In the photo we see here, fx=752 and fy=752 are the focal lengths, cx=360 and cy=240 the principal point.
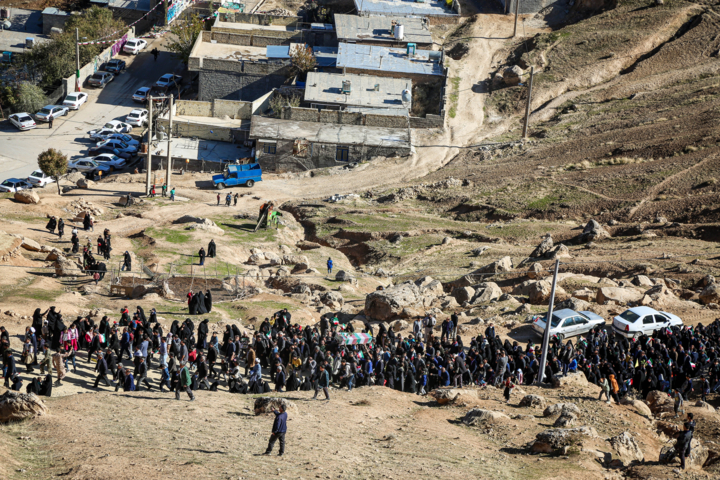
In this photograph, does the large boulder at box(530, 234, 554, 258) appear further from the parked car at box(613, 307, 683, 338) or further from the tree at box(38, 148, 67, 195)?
the tree at box(38, 148, 67, 195)

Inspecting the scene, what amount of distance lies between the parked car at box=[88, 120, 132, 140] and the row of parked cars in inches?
1799

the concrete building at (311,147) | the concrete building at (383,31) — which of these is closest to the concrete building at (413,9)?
the concrete building at (383,31)

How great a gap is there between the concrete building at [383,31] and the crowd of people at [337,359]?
51.0 metres

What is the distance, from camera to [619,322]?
3266 centimetres

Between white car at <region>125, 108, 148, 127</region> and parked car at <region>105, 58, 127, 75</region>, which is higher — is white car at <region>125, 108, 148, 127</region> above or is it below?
below

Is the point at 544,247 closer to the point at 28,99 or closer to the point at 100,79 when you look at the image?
the point at 100,79

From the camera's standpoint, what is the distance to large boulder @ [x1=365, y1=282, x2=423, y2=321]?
117 feet

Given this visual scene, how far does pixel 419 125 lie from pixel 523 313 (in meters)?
32.2

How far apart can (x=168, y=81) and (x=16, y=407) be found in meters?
60.4

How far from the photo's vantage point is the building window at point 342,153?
199 ft

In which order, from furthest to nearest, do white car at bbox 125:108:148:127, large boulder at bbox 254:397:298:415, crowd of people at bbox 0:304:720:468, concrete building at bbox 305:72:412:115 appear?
white car at bbox 125:108:148:127
concrete building at bbox 305:72:412:115
crowd of people at bbox 0:304:720:468
large boulder at bbox 254:397:298:415

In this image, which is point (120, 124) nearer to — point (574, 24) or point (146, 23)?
point (146, 23)

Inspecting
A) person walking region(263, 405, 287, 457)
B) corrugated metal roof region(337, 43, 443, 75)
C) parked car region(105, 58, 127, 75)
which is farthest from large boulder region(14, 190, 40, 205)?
parked car region(105, 58, 127, 75)

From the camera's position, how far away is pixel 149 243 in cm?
4262
